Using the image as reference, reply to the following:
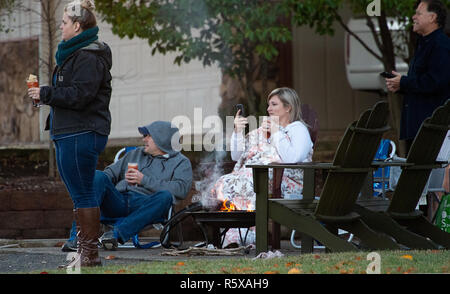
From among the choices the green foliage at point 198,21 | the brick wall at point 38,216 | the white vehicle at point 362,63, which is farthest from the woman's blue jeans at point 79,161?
the white vehicle at point 362,63

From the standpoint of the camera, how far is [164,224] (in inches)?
338

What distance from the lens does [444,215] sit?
8094 millimetres

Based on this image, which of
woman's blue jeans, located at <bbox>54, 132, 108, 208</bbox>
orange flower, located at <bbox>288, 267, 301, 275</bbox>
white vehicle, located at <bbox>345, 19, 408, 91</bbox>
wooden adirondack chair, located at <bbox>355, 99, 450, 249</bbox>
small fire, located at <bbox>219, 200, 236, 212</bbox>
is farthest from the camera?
white vehicle, located at <bbox>345, 19, 408, 91</bbox>

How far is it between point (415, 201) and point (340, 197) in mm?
887

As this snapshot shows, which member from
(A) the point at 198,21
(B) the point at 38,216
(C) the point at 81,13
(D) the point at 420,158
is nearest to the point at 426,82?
(D) the point at 420,158

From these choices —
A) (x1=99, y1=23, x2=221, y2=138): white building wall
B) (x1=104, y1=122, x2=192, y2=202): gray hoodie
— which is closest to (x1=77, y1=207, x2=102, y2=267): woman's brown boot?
(x1=104, y1=122, x2=192, y2=202): gray hoodie

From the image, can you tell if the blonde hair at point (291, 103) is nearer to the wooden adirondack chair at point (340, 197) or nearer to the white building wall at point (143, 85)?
the wooden adirondack chair at point (340, 197)

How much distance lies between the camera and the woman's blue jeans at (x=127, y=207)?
→ 27.2 feet

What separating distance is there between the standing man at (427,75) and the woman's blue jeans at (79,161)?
8.97 feet

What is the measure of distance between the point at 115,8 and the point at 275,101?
14.3 ft

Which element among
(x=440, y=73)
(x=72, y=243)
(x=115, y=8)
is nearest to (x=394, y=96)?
(x=115, y=8)

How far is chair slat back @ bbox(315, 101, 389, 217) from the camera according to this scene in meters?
6.74

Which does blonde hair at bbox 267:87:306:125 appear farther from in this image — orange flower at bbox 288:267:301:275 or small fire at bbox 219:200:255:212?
orange flower at bbox 288:267:301:275

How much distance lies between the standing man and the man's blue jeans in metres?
2.01
